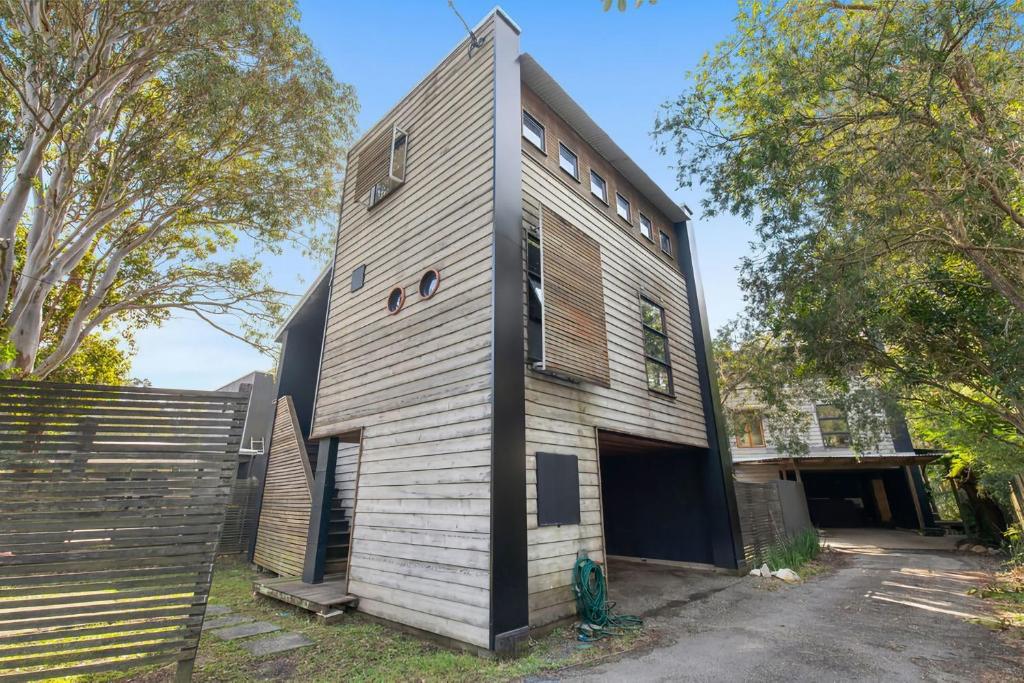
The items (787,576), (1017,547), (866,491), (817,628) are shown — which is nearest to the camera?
(817,628)

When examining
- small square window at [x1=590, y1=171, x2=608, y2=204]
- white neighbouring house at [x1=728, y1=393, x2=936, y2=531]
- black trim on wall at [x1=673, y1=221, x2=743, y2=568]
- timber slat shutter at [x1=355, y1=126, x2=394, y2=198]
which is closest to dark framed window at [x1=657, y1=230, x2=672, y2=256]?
black trim on wall at [x1=673, y1=221, x2=743, y2=568]

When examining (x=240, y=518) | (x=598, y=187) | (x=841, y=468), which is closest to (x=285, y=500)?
(x=240, y=518)

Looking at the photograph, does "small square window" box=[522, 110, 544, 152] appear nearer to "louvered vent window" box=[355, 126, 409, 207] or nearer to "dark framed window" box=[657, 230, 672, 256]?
"louvered vent window" box=[355, 126, 409, 207]

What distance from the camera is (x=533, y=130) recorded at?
7.80m

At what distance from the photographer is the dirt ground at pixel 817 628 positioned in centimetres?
430

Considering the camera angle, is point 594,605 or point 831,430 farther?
point 831,430

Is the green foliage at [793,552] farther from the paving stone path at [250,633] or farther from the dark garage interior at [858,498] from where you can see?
the dark garage interior at [858,498]

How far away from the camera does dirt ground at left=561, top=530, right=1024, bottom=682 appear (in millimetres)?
4297

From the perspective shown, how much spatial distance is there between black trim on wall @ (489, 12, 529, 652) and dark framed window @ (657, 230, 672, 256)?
5.53 m

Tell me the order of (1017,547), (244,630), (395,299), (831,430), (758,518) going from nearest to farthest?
(244,630)
(395,299)
(1017,547)
(758,518)
(831,430)

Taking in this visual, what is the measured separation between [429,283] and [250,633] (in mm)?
5034

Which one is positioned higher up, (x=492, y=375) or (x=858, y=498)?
(x=492, y=375)

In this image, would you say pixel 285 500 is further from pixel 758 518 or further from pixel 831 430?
pixel 831 430

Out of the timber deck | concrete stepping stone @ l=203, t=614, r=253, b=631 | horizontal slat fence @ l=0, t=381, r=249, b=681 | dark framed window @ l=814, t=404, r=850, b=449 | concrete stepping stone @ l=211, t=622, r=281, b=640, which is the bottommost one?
concrete stepping stone @ l=203, t=614, r=253, b=631
